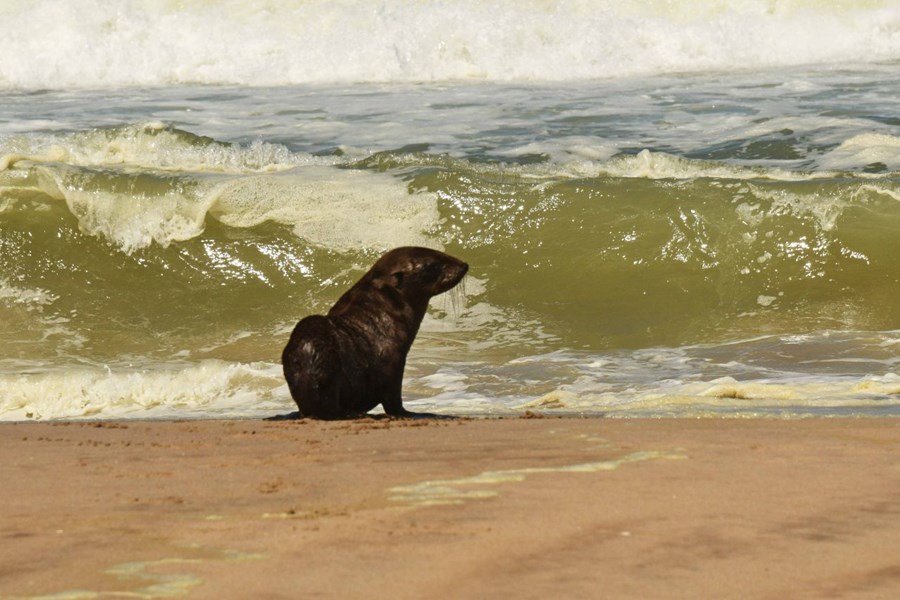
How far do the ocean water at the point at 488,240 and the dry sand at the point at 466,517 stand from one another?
2195 millimetres

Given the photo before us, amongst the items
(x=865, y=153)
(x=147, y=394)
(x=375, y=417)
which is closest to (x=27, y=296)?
(x=147, y=394)

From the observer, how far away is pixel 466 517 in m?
3.67

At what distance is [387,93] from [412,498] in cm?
1693

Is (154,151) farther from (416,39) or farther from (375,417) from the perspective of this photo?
(416,39)

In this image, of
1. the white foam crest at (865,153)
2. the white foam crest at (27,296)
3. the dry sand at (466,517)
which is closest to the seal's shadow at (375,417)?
the dry sand at (466,517)

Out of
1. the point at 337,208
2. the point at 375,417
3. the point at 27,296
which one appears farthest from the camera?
the point at 337,208

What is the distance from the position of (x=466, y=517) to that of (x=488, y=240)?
847 cm

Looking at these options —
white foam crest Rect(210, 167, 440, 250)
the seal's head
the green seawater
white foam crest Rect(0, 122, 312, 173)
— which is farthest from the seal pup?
white foam crest Rect(0, 122, 312, 173)

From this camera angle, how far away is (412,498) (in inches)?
155

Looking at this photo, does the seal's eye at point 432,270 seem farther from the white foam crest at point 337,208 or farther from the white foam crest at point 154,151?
the white foam crest at point 154,151

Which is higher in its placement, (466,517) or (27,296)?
(466,517)

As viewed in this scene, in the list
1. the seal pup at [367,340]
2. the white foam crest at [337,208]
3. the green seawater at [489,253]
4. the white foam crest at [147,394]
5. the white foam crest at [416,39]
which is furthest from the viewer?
the white foam crest at [416,39]

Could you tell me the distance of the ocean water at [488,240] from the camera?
855cm

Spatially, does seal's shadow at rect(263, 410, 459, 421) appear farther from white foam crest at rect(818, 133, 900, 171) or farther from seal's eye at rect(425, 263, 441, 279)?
white foam crest at rect(818, 133, 900, 171)
